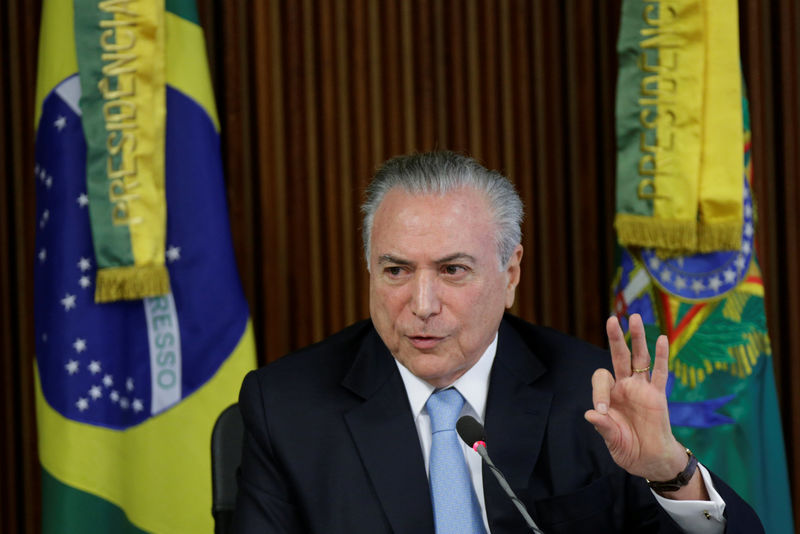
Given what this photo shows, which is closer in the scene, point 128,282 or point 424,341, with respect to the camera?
point 424,341

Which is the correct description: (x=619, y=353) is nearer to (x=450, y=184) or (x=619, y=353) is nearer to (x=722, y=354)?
(x=450, y=184)

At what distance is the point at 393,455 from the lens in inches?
66.1

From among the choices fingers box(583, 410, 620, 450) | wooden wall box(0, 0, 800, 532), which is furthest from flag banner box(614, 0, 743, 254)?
fingers box(583, 410, 620, 450)

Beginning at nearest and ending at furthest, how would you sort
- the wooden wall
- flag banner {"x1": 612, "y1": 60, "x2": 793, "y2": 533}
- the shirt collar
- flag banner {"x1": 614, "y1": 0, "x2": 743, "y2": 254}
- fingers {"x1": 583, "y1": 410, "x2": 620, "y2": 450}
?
fingers {"x1": 583, "y1": 410, "x2": 620, "y2": 450} → the shirt collar → flag banner {"x1": 614, "y1": 0, "x2": 743, "y2": 254} → flag banner {"x1": 612, "y1": 60, "x2": 793, "y2": 533} → the wooden wall

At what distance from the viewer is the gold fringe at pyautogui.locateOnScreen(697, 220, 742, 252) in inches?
106

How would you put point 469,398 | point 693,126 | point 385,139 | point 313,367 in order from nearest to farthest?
point 469,398
point 313,367
point 693,126
point 385,139

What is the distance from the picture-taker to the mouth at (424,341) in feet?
5.39

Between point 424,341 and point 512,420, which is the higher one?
point 424,341

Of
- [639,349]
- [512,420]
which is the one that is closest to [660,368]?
A: [639,349]

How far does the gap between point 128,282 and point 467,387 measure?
142 cm

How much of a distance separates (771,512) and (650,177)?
1.16 meters

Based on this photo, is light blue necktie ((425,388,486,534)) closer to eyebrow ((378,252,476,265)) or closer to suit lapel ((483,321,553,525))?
suit lapel ((483,321,553,525))

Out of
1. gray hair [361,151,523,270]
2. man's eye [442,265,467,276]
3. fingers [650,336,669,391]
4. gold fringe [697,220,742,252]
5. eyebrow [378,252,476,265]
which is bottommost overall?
fingers [650,336,669,391]

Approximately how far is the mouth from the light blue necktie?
151mm
